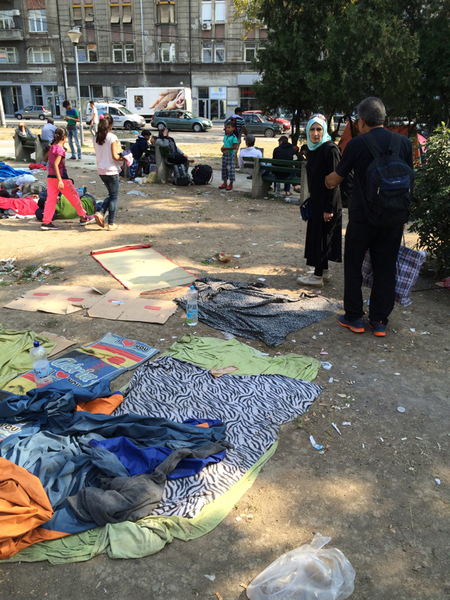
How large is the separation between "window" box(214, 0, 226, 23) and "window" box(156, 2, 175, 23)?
383 cm

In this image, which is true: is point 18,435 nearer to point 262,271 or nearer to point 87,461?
point 87,461

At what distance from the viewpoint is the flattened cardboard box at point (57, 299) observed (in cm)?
488

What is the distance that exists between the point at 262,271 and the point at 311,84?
6.77 meters

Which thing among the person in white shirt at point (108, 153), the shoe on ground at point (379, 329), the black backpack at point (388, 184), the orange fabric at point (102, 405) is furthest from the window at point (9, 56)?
the orange fabric at point (102, 405)

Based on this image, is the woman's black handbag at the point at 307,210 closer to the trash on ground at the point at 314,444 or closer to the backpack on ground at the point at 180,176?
the trash on ground at the point at 314,444

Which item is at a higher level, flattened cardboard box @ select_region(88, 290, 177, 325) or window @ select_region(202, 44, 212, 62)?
window @ select_region(202, 44, 212, 62)

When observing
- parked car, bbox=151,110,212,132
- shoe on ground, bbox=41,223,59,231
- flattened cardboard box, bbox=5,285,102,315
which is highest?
parked car, bbox=151,110,212,132

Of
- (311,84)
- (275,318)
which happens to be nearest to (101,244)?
(275,318)

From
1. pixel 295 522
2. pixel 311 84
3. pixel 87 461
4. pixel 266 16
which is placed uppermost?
pixel 266 16

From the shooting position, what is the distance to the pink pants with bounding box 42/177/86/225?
7.73 m

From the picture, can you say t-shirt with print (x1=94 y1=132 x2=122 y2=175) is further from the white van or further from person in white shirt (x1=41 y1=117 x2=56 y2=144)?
the white van

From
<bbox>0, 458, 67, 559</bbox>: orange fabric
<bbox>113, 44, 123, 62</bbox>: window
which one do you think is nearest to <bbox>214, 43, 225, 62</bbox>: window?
<bbox>113, 44, 123, 62</bbox>: window

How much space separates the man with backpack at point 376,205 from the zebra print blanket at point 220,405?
1.17 m

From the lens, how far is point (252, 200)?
10508 millimetres
